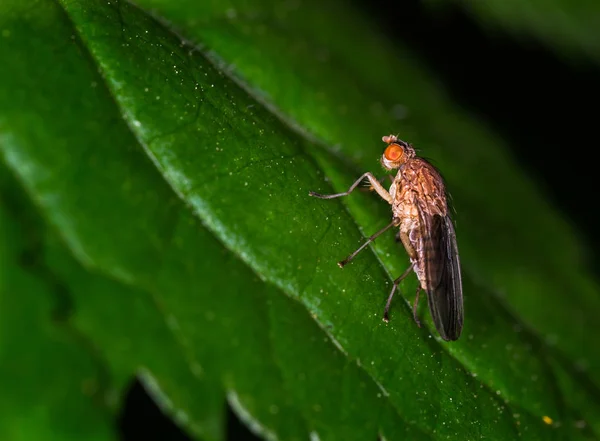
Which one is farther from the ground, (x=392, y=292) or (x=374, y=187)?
(x=392, y=292)

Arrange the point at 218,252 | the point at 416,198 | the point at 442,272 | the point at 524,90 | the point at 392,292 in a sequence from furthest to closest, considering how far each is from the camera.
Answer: the point at 524,90 → the point at 416,198 → the point at 442,272 → the point at 392,292 → the point at 218,252

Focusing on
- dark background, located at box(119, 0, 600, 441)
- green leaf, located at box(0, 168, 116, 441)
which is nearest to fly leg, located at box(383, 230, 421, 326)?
green leaf, located at box(0, 168, 116, 441)

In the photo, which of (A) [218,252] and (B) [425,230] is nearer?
(A) [218,252]

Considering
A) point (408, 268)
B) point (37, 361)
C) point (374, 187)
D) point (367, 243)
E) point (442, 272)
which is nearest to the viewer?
point (37, 361)

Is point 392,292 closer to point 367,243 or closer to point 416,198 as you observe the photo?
point 367,243

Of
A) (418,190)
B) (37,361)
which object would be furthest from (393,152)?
(37,361)

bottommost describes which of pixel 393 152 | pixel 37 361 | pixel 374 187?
pixel 374 187
